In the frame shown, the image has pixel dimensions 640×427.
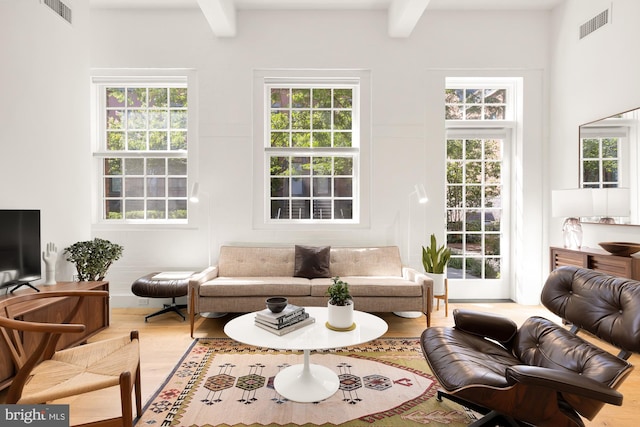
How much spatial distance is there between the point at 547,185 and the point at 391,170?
1.94 m

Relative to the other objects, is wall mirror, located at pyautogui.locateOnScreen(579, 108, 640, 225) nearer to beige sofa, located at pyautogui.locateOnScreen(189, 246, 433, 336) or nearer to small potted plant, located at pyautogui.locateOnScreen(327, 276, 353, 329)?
beige sofa, located at pyautogui.locateOnScreen(189, 246, 433, 336)

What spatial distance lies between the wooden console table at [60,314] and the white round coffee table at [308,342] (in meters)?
1.37

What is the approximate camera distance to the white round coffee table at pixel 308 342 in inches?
79.6

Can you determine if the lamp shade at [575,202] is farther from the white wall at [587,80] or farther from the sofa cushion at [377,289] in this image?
the sofa cushion at [377,289]

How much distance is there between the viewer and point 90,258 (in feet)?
11.2

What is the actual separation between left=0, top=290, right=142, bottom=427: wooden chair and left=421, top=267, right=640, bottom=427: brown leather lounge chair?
156 centimetres

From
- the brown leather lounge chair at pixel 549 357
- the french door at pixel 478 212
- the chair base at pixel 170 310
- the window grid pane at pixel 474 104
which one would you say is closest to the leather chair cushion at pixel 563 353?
the brown leather lounge chair at pixel 549 357

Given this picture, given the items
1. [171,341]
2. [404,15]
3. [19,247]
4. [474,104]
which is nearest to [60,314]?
[19,247]

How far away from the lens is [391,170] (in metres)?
4.35

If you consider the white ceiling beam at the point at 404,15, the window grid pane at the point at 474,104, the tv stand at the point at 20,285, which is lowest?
the tv stand at the point at 20,285

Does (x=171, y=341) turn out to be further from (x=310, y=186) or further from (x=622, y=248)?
(x=622, y=248)

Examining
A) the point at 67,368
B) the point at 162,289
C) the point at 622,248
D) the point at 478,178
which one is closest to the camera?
the point at 67,368

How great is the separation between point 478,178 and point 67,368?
450 centimetres

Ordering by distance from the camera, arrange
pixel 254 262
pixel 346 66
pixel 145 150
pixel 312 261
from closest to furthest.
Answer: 1. pixel 312 261
2. pixel 254 262
3. pixel 346 66
4. pixel 145 150
